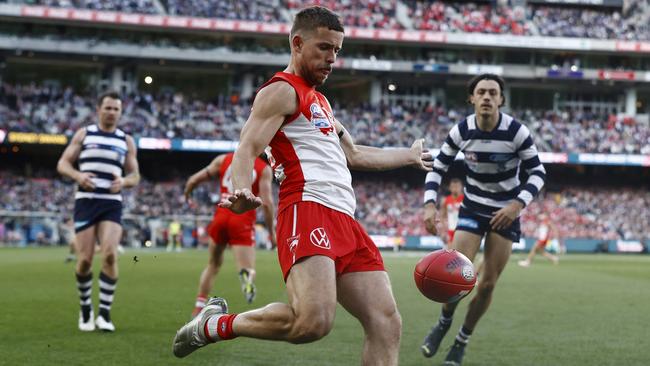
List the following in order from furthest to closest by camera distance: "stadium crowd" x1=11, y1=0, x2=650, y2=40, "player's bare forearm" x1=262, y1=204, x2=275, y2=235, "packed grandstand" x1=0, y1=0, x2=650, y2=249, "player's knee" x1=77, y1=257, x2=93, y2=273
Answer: "stadium crowd" x1=11, y1=0, x2=650, y2=40 < "packed grandstand" x1=0, y1=0, x2=650, y2=249 < "player's bare forearm" x1=262, y1=204, x2=275, y2=235 < "player's knee" x1=77, y1=257, x2=93, y2=273

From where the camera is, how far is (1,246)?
36.9m

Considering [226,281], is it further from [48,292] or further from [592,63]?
[592,63]

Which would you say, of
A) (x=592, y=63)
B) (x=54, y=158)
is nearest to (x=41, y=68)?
(x=54, y=158)

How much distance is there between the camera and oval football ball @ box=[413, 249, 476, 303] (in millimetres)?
5602

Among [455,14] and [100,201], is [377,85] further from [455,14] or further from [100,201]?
[100,201]

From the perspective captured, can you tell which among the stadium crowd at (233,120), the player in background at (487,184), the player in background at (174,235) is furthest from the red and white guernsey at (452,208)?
the stadium crowd at (233,120)

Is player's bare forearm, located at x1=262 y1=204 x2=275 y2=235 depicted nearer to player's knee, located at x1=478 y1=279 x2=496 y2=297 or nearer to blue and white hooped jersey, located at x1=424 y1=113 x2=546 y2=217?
blue and white hooped jersey, located at x1=424 y1=113 x2=546 y2=217

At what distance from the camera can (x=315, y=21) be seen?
4855 millimetres

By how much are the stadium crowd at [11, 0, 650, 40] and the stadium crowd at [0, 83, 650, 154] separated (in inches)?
207

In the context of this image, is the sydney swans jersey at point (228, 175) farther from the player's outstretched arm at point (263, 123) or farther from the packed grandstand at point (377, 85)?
the packed grandstand at point (377, 85)

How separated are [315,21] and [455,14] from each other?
53877 mm

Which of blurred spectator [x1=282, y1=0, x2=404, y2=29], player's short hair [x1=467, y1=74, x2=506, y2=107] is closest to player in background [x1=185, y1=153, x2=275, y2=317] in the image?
player's short hair [x1=467, y1=74, x2=506, y2=107]

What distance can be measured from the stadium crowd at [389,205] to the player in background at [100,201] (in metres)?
31.6

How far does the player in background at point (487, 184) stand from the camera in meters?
7.53
